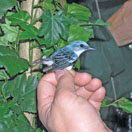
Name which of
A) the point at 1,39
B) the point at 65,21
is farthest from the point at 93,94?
the point at 1,39

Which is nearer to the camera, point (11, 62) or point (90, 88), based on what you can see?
point (11, 62)

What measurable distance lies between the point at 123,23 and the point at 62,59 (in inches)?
31.9

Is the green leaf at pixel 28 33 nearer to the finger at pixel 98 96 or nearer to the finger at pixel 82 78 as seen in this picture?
the finger at pixel 82 78

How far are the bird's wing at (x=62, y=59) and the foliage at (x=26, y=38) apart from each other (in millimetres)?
58

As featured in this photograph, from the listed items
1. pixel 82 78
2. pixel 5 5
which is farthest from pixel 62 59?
pixel 5 5

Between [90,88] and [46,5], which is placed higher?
[46,5]

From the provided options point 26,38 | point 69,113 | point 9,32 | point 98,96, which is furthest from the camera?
point 98,96

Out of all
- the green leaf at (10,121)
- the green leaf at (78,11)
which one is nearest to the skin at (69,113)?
the green leaf at (10,121)

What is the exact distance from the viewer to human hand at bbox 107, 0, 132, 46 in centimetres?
170

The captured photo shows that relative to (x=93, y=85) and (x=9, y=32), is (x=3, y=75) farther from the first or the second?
(x=93, y=85)

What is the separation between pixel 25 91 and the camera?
114 centimetres

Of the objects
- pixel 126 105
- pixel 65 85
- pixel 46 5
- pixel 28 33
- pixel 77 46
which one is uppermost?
pixel 46 5

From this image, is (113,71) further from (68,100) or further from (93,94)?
(68,100)

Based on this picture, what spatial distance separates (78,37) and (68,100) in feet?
1.25
